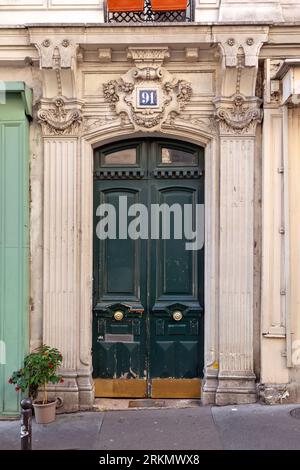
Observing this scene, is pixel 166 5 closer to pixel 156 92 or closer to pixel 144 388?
pixel 156 92

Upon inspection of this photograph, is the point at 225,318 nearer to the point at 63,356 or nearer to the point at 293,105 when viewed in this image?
the point at 63,356

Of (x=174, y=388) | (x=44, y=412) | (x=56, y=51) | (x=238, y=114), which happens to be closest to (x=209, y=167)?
(x=238, y=114)

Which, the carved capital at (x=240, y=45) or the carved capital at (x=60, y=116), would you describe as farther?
the carved capital at (x=60, y=116)

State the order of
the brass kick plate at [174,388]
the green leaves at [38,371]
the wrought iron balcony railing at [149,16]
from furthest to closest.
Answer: the brass kick plate at [174,388], the wrought iron balcony railing at [149,16], the green leaves at [38,371]

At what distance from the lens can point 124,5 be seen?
670cm

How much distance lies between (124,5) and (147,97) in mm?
1205

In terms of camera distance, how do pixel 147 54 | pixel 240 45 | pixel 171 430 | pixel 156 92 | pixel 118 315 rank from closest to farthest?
pixel 171 430 < pixel 240 45 < pixel 147 54 < pixel 156 92 < pixel 118 315

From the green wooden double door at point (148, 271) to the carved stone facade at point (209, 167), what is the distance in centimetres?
26

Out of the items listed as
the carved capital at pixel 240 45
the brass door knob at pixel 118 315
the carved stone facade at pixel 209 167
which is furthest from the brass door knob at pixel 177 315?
the carved capital at pixel 240 45

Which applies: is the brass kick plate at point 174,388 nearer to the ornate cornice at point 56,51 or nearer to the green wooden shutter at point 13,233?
the green wooden shutter at point 13,233

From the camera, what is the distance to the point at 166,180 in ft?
23.3

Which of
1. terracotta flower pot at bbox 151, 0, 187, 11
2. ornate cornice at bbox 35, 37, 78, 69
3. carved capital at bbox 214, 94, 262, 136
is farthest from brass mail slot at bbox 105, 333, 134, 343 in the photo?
terracotta flower pot at bbox 151, 0, 187, 11

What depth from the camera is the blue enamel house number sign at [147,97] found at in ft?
22.2

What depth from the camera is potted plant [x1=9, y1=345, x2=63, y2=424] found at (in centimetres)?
620
